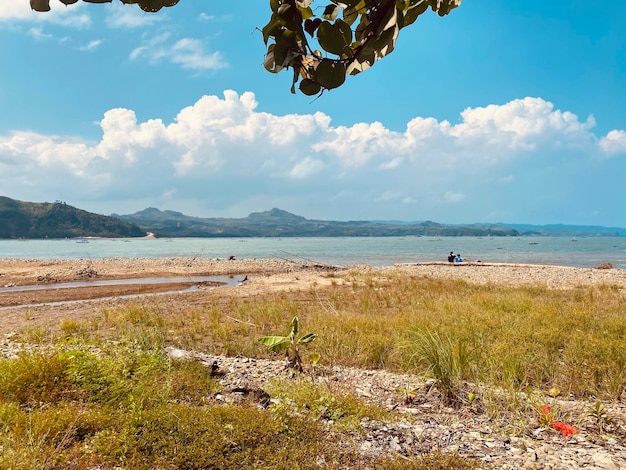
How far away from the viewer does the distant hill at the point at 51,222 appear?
15512 cm

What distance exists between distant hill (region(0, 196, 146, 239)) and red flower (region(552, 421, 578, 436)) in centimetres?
18415

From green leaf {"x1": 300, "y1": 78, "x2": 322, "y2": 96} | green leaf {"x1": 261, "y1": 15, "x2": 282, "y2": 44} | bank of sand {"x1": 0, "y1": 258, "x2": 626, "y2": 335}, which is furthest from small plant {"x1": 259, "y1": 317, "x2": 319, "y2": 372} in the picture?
bank of sand {"x1": 0, "y1": 258, "x2": 626, "y2": 335}

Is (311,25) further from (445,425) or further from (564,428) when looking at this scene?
(564,428)

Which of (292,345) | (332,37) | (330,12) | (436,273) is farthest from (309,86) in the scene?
(436,273)

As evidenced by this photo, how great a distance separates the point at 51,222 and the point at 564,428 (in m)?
191

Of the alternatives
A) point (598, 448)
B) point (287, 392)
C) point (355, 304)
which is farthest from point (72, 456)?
point (355, 304)

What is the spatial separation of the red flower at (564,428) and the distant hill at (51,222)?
604 feet

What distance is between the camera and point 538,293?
16016 millimetres

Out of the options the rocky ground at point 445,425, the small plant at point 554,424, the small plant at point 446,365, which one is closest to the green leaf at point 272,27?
the rocky ground at point 445,425

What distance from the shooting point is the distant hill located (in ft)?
509

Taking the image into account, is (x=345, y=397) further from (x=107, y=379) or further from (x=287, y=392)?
(x=107, y=379)

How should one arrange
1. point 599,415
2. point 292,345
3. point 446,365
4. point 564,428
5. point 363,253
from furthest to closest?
point 363,253
point 292,345
point 446,365
point 599,415
point 564,428

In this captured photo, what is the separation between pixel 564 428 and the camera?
14.0ft

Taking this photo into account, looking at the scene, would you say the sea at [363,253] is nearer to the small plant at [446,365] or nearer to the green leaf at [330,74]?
the small plant at [446,365]
